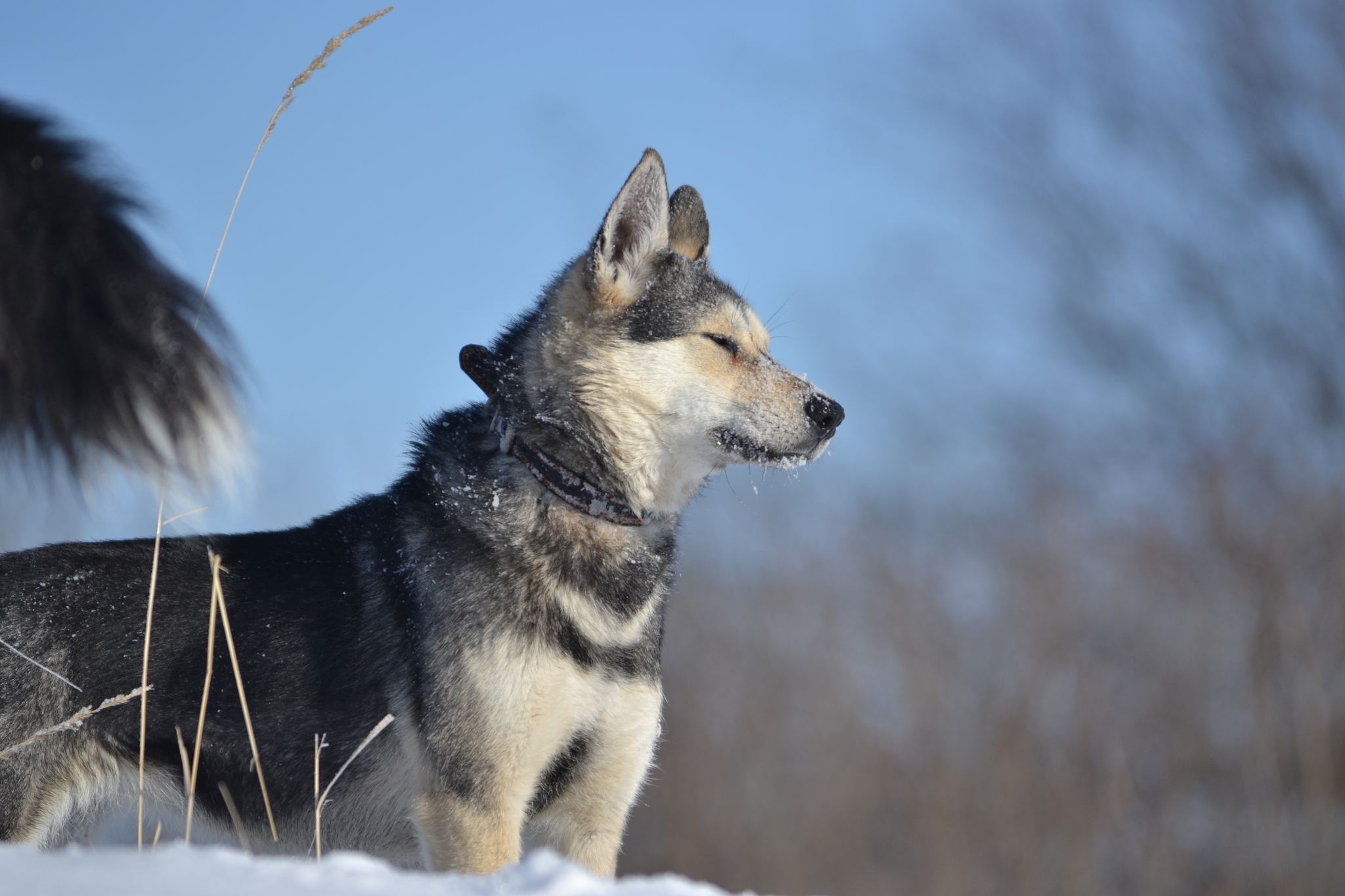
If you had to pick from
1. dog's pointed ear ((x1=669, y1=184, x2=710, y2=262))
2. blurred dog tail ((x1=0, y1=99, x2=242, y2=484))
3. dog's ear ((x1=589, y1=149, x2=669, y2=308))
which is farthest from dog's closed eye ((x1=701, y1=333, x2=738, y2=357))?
blurred dog tail ((x1=0, y1=99, x2=242, y2=484))

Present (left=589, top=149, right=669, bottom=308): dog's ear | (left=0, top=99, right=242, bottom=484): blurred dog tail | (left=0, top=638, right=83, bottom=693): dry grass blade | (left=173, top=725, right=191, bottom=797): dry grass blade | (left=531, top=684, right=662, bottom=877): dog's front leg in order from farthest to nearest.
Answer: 1. (left=0, top=99, right=242, bottom=484): blurred dog tail
2. (left=589, top=149, right=669, bottom=308): dog's ear
3. (left=531, top=684, right=662, bottom=877): dog's front leg
4. (left=0, top=638, right=83, bottom=693): dry grass blade
5. (left=173, top=725, right=191, bottom=797): dry grass blade

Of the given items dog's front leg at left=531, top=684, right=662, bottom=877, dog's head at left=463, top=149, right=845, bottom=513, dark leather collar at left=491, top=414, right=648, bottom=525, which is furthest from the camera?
dog's head at left=463, top=149, right=845, bottom=513

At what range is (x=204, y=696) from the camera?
9.02 feet

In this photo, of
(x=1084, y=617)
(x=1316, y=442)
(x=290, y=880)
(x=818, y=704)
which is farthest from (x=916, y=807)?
(x=290, y=880)

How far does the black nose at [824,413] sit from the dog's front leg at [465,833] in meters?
1.42

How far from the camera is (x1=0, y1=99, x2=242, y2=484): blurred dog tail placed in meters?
4.51

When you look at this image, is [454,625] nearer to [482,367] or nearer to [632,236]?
[482,367]

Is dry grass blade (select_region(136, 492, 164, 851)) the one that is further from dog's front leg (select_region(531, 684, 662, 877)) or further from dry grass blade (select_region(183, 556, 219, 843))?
dog's front leg (select_region(531, 684, 662, 877))

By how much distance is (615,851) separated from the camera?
9.95 ft

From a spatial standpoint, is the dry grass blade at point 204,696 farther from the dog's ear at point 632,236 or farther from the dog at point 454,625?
the dog's ear at point 632,236

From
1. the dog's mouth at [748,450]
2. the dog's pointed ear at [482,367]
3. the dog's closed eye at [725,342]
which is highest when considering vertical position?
the dog's closed eye at [725,342]

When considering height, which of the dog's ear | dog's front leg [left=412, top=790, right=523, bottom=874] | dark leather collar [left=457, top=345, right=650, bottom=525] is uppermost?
the dog's ear

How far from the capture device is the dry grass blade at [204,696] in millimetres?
2582

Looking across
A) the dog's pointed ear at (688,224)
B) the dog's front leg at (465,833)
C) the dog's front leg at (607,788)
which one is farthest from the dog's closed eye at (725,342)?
the dog's front leg at (465,833)
